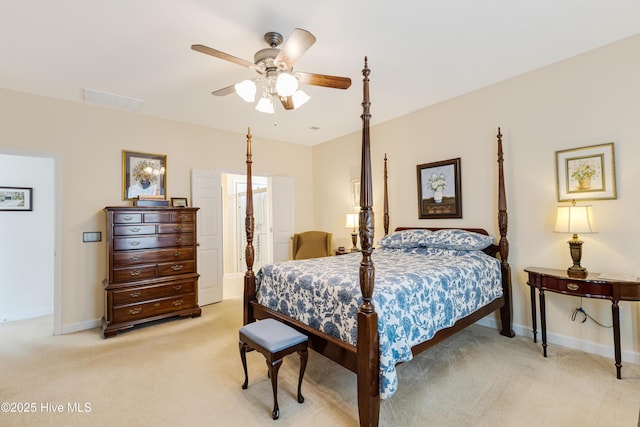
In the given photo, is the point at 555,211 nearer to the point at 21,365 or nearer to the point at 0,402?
the point at 0,402

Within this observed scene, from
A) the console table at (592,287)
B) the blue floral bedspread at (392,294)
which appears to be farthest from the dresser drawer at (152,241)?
the console table at (592,287)

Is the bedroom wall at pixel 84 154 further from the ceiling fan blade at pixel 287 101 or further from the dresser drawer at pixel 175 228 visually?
the ceiling fan blade at pixel 287 101

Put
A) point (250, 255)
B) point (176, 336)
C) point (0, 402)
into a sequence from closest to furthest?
point (0, 402) → point (250, 255) → point (176, 336)

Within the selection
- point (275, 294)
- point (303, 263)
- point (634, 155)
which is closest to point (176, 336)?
point (275, 294)

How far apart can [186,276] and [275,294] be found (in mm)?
1811

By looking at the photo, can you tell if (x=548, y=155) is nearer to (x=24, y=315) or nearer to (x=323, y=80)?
(x=323, y=80)

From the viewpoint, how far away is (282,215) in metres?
5.38

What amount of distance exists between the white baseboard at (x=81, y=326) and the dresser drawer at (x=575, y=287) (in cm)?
497

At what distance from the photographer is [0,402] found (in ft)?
6.86

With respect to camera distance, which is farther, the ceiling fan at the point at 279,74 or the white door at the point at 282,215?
the white door at the point at 282,215

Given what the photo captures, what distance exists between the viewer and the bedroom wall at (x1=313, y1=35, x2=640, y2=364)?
8.32ft

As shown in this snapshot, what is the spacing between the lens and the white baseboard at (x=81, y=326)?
3.40m

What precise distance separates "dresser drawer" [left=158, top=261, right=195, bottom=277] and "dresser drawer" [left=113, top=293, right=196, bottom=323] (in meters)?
0.31

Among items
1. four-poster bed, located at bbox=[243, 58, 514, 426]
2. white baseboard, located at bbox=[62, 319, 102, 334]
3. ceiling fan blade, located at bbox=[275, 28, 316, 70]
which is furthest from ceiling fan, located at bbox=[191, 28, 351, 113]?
white baseboard, located at bbox=[62, 319, 102, 334]
